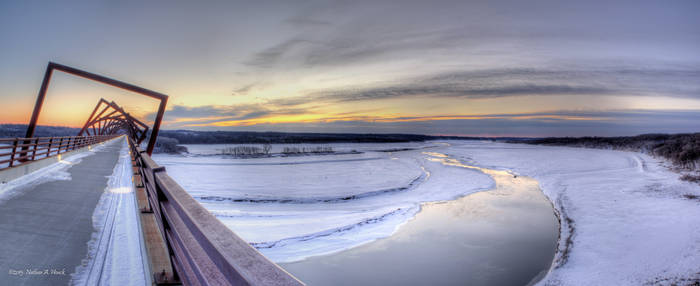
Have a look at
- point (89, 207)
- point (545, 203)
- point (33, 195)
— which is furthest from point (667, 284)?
point (33, 195)

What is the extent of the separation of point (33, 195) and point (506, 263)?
1058cm

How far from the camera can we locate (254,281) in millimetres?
913

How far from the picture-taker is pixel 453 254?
936 centimetres

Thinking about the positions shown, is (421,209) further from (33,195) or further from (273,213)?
(33,195)

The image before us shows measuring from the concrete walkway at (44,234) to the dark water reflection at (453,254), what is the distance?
470cm

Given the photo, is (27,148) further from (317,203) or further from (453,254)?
(453,254)

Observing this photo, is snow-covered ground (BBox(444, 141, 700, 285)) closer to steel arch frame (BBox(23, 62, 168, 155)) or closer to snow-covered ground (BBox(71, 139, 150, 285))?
snow-covered ground (BBox(71, 139, 150, 285))

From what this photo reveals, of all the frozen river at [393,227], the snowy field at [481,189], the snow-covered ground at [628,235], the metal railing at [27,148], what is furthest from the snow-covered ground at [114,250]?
the snow-covered ground at [628,235]

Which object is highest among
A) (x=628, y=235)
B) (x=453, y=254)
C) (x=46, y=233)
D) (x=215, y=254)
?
(x=215, y=254)

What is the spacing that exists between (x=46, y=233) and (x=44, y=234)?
1.7 inches

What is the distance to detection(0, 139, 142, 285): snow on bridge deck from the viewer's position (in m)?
2.68

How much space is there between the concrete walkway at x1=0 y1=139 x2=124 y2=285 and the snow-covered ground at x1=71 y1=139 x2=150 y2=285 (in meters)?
0.09

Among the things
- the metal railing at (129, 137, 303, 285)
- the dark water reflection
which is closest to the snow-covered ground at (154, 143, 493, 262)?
the dark water reflection

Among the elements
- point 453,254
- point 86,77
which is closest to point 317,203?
point 453,254
